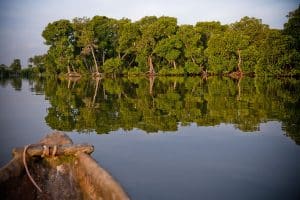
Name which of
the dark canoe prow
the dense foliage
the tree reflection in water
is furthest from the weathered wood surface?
the dense foliage

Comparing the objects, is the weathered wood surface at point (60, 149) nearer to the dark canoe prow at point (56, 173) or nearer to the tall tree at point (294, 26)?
the dark canoe prow at point (56, 173)

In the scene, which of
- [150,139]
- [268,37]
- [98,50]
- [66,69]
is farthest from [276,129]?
[66,69]

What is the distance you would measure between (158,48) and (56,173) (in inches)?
2147

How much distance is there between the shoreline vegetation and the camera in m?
54.9

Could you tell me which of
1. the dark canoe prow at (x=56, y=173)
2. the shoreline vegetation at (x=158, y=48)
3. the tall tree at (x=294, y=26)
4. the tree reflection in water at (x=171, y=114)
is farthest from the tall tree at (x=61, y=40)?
the dark canoe prow at (x=56, y=173)

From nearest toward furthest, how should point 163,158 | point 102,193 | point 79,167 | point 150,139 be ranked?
point 102,193
point 79,167
point 163,158
point 150,139

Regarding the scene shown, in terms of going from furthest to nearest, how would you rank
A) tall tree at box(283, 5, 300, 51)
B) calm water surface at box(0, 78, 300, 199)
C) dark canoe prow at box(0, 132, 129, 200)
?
tall tree at box(283, 5, 300, 51) → calm water surface at box(0, 78, 300, 199) → dark canoe prow at box(0, 132, 129, 200)

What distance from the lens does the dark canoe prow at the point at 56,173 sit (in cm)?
493

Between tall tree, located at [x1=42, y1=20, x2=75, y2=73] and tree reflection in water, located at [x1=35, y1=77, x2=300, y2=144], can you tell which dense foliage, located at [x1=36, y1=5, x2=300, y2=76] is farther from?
tree reflection in water, located at [x1=35, y1=77, x2=300, y2=144]

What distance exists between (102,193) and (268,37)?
46.3 metres

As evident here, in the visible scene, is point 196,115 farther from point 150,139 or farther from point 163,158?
point 163,158

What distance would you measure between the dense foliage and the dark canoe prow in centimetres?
4645

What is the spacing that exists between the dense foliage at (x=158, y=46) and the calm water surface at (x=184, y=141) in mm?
36311

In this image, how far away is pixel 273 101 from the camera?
19.4 meters
